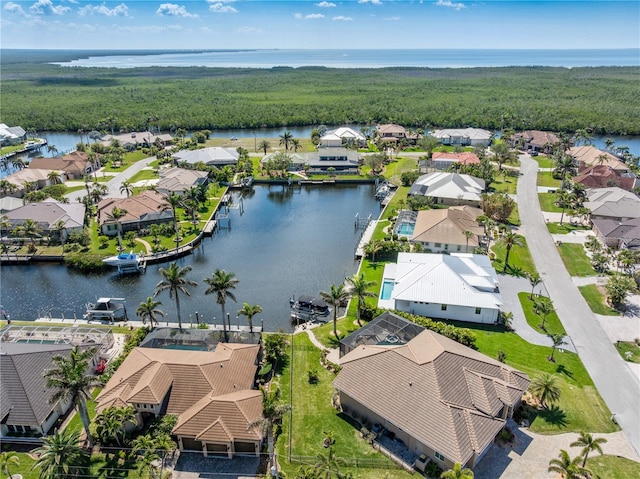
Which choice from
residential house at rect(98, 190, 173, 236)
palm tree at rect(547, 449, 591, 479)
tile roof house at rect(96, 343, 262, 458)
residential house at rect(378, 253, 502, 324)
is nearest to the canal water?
residential house at rect(98, 190, 173, 236)

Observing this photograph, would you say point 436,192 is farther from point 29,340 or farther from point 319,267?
point 29,340

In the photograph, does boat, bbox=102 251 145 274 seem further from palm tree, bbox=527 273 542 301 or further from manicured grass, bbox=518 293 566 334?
palm tree, bbox=527 273 542 301

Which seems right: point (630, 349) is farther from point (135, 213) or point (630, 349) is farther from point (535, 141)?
point (535, 141)

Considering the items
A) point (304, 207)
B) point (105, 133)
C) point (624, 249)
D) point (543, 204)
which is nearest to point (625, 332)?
point (624, 249)

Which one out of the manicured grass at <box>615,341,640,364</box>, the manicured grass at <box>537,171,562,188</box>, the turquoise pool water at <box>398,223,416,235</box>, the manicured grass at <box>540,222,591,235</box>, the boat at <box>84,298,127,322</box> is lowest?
the boat at <box>84,298,127,322</box>

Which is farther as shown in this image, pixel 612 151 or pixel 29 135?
pixel 29 135

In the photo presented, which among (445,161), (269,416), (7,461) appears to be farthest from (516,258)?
(7,461)
